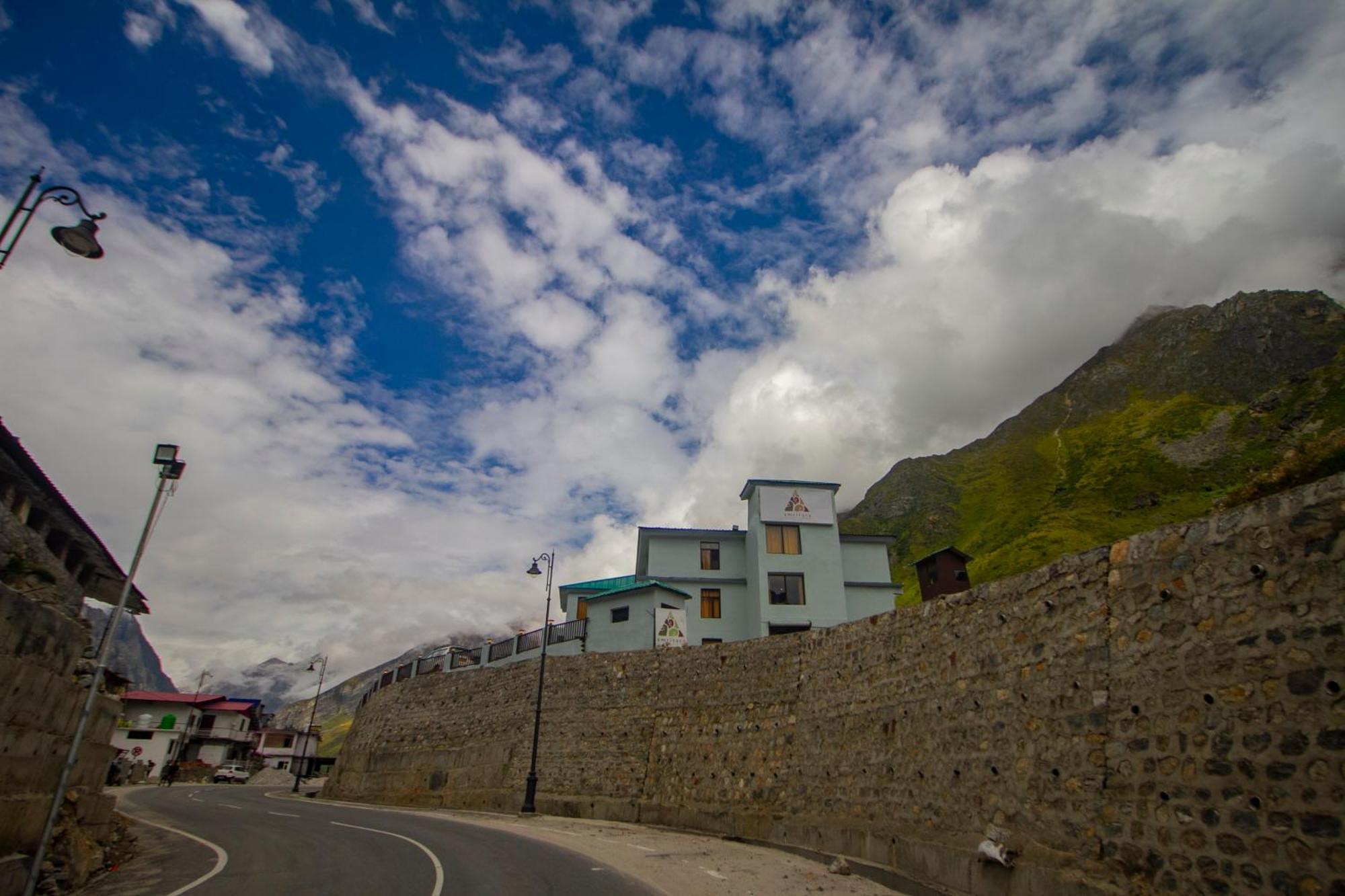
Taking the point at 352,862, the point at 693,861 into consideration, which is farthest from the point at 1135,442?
the point at 352,862

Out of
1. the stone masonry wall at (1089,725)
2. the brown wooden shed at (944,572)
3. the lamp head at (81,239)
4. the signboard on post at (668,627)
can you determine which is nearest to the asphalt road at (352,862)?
the stone masonry wall at (1089,725)

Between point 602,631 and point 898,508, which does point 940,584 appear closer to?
point 602,631

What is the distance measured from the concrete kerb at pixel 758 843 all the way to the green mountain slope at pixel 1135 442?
65.9m

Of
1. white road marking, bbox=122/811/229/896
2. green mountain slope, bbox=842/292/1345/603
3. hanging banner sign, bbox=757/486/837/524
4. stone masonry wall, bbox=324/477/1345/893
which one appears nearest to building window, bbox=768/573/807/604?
hanging banner sign, bbox=757/486/837/524

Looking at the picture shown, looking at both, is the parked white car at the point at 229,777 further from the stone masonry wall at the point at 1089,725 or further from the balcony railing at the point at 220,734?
the stone masonry wall at the point at 1089,725

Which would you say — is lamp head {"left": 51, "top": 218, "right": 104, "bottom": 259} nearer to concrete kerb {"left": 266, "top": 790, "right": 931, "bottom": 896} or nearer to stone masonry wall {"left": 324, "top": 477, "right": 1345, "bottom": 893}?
stone masonry wall {"left": 324, "top": 477, "right": 1345, "bottom": 893}

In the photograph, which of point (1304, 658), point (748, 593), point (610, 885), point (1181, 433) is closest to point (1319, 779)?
point (1304, 658)

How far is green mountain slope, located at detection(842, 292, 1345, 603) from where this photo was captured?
276 feet

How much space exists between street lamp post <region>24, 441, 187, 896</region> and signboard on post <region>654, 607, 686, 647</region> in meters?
26.0

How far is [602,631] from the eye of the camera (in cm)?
3588

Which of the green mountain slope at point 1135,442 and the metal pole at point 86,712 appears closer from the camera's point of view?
the metal pole at point 86,712

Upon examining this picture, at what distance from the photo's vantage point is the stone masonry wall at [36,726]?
8.05 meters

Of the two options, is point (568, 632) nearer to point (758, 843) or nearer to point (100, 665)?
point (758, 843)

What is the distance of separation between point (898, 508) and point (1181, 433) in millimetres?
48627
